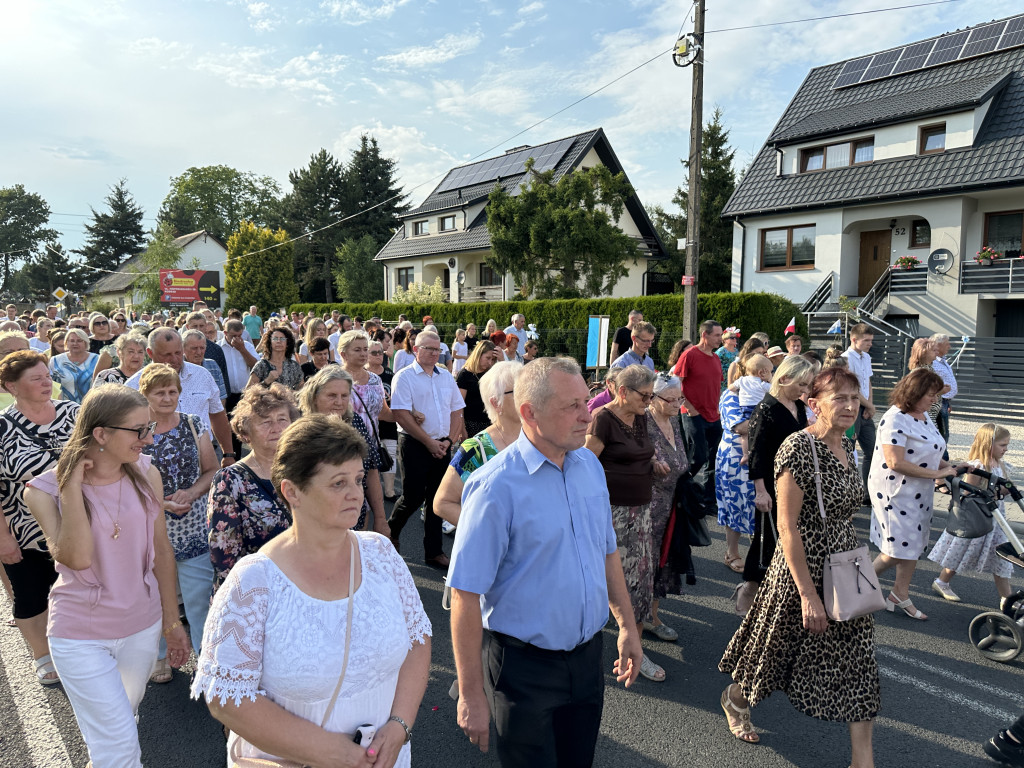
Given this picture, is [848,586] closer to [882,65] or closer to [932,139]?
[932,139]

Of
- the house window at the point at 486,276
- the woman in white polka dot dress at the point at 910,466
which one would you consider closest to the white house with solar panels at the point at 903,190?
the house window at the point at 486,276

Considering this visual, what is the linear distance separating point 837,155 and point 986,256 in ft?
20.9

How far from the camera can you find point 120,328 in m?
11.2

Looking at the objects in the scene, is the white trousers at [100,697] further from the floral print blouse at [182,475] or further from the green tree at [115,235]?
the green tree at [115,235]

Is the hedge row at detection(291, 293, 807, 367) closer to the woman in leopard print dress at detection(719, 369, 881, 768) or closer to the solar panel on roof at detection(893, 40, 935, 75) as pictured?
the solar panel on roof at detection(893, 40, 935, 75)

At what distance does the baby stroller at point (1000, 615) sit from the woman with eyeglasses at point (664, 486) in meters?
1.86

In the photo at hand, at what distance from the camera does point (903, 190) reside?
66.7ft

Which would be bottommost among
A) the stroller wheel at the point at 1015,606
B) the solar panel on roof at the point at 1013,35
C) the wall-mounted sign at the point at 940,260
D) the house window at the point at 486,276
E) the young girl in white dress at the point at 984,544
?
the stroller wheel at the point at 1015,606

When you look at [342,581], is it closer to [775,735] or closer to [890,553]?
[775,735]

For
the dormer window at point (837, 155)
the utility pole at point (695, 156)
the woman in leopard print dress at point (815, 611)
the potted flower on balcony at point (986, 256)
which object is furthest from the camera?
the dormer window at point (837, 155)

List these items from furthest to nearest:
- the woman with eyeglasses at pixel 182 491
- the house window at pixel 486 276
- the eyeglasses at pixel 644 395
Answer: the house window at pixel 486 276 → the eyeglasses at pixel 644 395 → the woman with eyeglasses at pixel 182 491

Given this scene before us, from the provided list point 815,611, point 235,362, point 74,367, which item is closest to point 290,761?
point 815,611

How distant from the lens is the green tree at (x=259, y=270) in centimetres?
4534

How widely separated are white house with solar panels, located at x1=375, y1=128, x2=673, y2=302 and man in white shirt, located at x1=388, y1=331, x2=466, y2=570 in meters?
24.0
